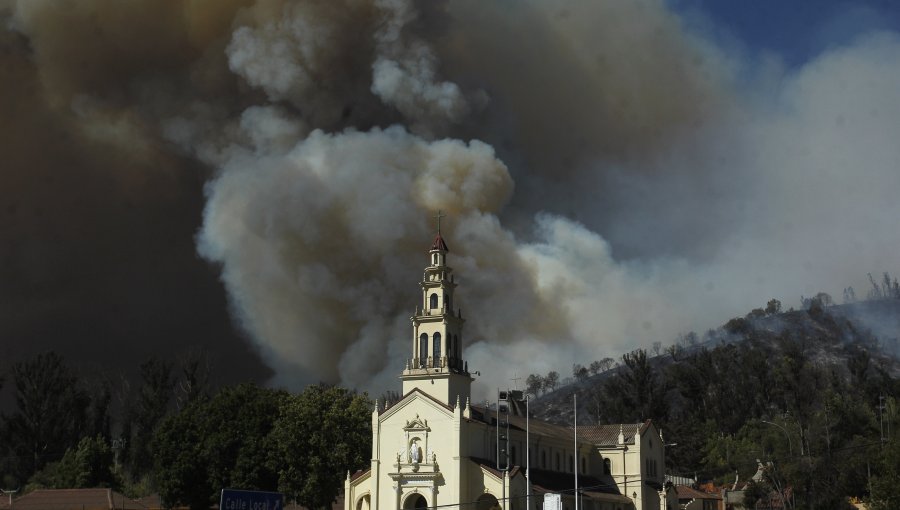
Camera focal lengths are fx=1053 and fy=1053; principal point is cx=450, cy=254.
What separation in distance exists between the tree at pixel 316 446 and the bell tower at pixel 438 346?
5.31 meters

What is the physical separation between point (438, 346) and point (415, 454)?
29.4 ft

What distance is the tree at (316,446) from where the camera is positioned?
72.5 meters

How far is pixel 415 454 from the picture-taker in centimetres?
7238

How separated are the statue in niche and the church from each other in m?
0.07

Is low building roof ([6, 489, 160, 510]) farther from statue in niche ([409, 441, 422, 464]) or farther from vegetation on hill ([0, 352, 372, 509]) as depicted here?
statue in niche ([409, 441, 422, 464])

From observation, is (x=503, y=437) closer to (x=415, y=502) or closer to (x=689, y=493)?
(x=415, y=502)

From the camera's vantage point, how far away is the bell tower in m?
76.4

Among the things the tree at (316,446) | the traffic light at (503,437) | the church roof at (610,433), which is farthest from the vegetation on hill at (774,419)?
the tree at (316,446)

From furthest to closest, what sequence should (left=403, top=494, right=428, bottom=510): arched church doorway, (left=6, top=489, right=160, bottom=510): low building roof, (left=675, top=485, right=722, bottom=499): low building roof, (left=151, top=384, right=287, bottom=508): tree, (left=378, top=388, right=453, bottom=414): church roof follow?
(left=675, top=485, right=722, bottom=499): low building roof < (left=6, top=489, right=160, bottom=510): low building roof < (left=151, top=384, right=287, bottom=508): tree < (left=378, top=388, right=453, bottom=414): church roof < (left=403, top=494, right=428, bottom=510): arched church doorway

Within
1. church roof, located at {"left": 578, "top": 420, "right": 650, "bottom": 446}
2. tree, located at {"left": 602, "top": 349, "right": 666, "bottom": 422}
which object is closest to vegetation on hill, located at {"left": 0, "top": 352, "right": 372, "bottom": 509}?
church roof, located at {"left": 578, "top": 420, "right": 650, "bottom": 446}

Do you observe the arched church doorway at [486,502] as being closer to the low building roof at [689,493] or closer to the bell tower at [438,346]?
the bell tower at [438,346]

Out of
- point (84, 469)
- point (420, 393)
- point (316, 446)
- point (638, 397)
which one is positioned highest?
point (638, 397)

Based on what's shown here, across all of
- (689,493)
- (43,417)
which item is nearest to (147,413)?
(43,417)

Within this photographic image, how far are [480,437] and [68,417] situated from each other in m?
46.0
